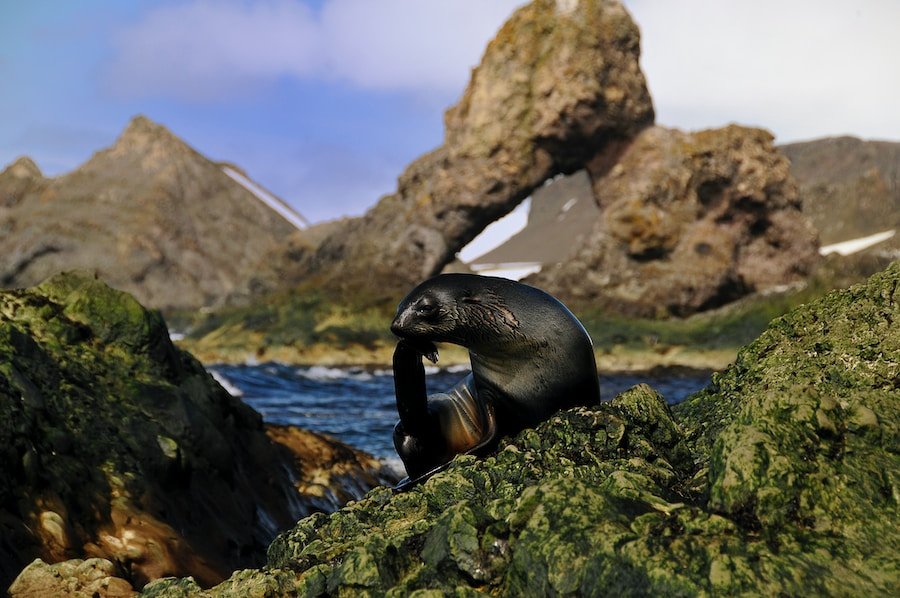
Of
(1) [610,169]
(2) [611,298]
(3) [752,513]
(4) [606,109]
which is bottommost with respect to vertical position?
(2) [611,298]

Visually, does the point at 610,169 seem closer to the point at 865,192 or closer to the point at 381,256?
the point at 381,256

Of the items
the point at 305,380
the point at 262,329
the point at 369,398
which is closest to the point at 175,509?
the point at 369,398

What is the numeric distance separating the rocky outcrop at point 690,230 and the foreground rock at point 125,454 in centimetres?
2353

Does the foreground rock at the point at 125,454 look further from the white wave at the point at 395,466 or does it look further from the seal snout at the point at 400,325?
the seal snout at the point at 400,325

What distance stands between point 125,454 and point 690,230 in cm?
2744

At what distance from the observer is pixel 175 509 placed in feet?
17.2

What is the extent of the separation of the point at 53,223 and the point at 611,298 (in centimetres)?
3656

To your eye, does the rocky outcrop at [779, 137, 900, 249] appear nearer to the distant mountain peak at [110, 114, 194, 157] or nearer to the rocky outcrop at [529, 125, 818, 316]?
the rocky outcrop at [529, 125, 818, 316]

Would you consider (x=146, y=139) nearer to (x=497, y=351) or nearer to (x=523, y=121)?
(x=523, y=121)

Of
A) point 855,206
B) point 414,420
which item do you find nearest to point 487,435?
point 414,420

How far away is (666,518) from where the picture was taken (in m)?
2.40

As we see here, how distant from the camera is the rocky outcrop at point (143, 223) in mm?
49312

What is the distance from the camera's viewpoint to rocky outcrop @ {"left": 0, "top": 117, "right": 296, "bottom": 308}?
49.3 m

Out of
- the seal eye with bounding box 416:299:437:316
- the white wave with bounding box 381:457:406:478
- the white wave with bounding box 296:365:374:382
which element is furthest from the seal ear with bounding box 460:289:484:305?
the white wave with bounding box 296:365:374:382
